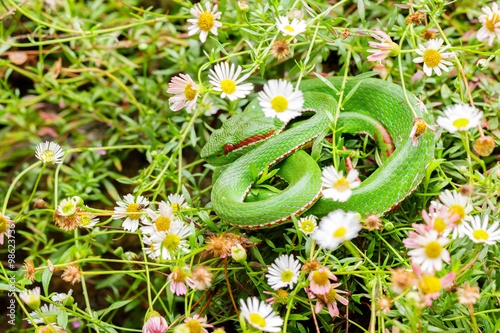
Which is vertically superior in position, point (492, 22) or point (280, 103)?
point (492, 22)

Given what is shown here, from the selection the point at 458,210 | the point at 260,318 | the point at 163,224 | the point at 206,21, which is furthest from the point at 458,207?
the point at 206,21

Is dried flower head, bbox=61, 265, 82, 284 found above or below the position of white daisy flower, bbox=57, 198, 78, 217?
below

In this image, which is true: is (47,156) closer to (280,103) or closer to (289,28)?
(280,103)

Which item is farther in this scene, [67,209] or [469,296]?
[67,209]

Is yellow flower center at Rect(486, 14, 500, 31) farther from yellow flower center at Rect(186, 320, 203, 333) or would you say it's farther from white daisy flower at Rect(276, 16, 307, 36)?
yellow flower center at Rect(186, 320, 203, 333)

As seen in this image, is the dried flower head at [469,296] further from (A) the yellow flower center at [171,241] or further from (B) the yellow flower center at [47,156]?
(B) the yellow flower center at [47,156]

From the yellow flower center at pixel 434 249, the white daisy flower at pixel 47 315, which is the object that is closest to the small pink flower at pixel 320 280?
the yellow flower center at pixel 434 249

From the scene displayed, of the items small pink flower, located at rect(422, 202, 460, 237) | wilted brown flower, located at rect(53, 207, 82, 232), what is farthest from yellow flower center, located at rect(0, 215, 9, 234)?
small pink flower, located at rect(422, 202, 460, 237)
